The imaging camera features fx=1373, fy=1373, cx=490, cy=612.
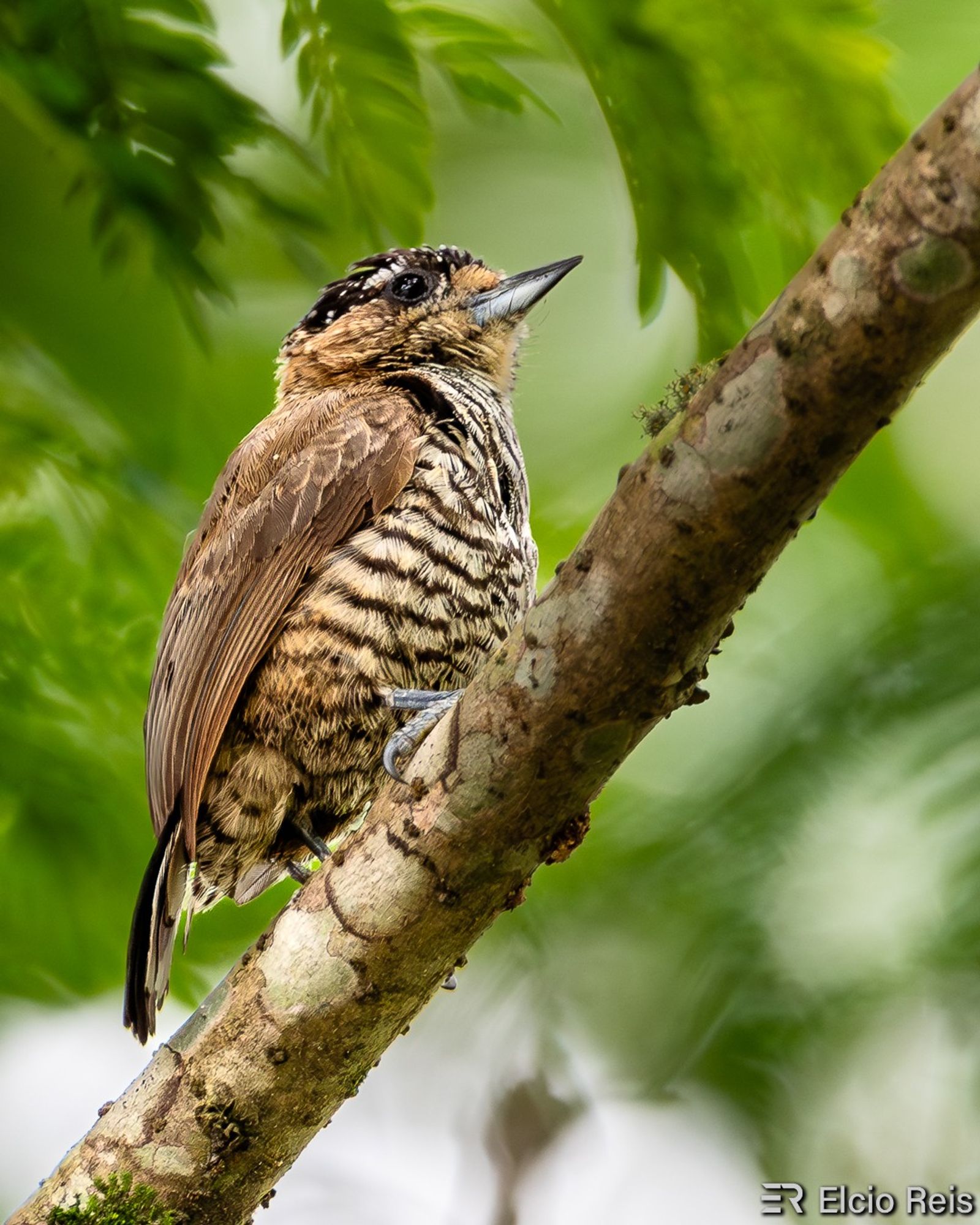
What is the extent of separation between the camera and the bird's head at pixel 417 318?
14.0 feet

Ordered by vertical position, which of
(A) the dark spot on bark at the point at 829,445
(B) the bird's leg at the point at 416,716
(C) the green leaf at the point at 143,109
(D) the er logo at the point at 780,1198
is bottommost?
(D) the er logo at the point at 780,1198

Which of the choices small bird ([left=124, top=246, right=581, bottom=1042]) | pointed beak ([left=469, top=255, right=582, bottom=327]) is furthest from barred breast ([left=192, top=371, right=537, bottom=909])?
pointed beak ([left=469, top=255, right=582, bottom=327])

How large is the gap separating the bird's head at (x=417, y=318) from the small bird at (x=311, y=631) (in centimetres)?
52

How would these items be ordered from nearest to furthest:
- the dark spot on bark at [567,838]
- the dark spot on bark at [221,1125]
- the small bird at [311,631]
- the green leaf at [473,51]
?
the dark spot on bark at [567,838] → the dark spot on bark at [221,1125] → the green leaf at [473,51] → the small bird at [311,631]

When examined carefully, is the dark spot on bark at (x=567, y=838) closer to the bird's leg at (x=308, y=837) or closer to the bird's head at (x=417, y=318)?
the bird's leg at (x=308, y=837)

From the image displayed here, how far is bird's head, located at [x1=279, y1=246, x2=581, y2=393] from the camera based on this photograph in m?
4.27

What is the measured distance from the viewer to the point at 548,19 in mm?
2783

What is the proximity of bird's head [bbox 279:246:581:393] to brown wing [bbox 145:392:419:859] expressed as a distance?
0.63m

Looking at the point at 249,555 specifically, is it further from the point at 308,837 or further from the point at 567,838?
the point at 567,838

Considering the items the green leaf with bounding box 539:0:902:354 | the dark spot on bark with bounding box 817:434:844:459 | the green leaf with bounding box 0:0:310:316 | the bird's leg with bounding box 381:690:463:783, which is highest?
the green leaf with bounding box 539:0:902:354

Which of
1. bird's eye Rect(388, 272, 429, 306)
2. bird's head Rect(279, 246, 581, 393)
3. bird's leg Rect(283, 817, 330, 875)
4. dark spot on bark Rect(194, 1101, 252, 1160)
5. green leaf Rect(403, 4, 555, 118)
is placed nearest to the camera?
dark spot on bark Rect(194, 1101, 252, 1160)

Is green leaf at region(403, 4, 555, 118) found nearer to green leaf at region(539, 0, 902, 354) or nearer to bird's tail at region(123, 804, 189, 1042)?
green leaf at region(539, 0, 902, 354)

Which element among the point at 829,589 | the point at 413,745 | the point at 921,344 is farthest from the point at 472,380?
the point at 921,344

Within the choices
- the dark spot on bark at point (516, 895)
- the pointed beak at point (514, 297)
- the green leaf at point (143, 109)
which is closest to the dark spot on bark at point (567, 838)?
the dark spot on bark at point (516, 895)
